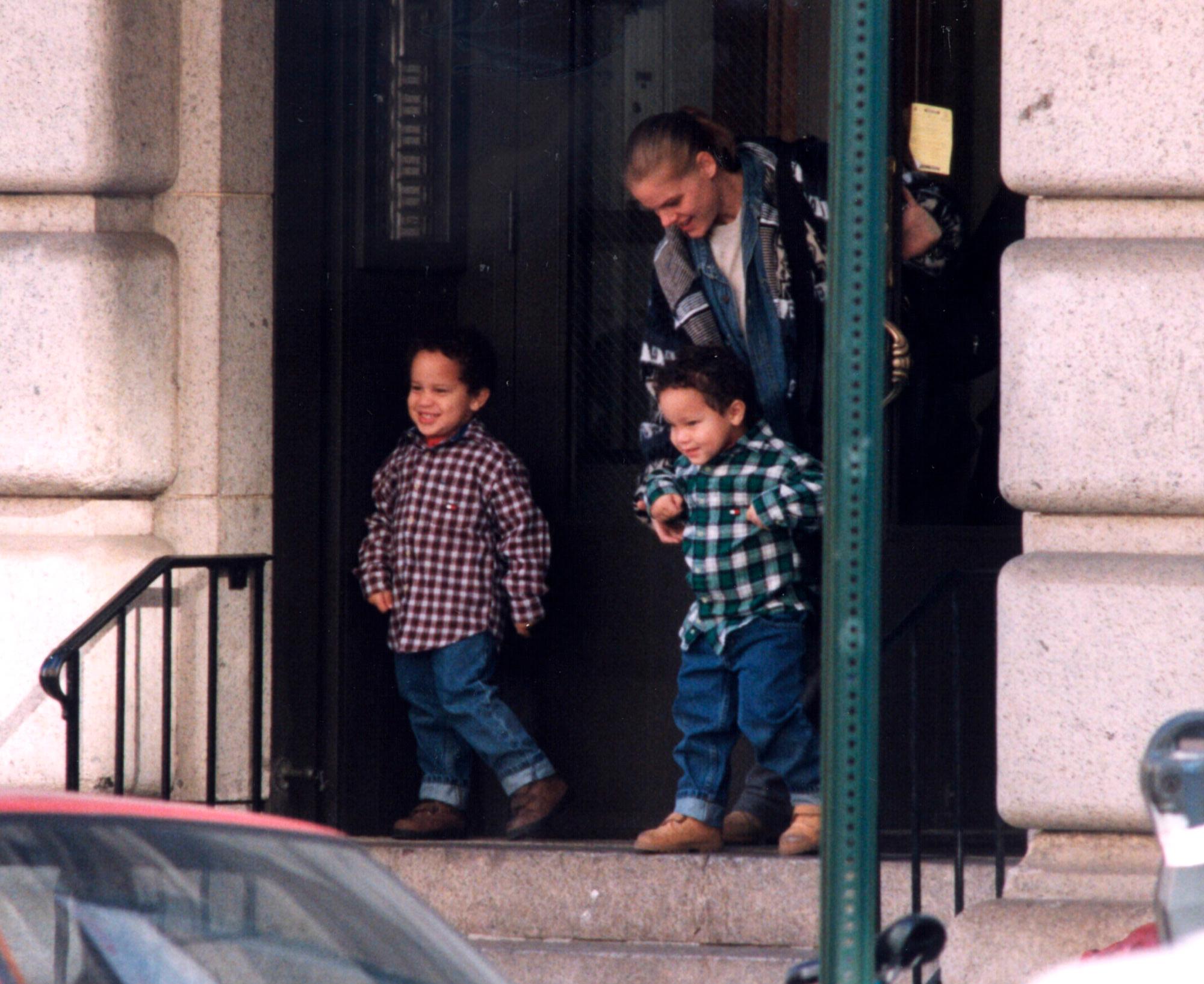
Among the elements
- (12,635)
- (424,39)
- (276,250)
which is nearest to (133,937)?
(12,635)

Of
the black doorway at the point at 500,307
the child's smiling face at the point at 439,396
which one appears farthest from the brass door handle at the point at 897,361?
the child's smiling face at the point at 439,396

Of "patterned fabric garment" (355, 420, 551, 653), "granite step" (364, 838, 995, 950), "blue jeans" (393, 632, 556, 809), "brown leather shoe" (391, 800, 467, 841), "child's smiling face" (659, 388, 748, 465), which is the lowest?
"granite step" (364, 838, 995, 950)

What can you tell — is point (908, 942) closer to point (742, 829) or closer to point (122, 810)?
point (122, 810)

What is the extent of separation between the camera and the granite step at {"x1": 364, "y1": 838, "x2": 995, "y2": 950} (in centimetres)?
586

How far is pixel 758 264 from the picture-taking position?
19.8 feet

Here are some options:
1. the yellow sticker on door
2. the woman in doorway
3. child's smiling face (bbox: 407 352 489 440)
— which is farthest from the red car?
the yellow sticker on door

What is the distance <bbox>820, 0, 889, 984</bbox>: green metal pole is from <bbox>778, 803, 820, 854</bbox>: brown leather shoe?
8.06ft

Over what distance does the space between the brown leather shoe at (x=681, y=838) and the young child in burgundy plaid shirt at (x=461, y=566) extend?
0.52 m

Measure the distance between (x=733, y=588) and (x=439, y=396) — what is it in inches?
45.4

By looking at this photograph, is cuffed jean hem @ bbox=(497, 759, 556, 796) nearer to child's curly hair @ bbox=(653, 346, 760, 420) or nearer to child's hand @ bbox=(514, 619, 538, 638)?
child's hand @ bbox=(514, 619, 538, 638)

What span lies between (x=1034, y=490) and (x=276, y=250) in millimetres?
2591

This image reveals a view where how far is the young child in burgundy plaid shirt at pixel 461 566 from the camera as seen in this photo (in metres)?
6.30

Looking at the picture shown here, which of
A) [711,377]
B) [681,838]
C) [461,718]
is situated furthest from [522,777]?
[711,377]

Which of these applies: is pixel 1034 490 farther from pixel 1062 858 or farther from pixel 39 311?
pixel 39 311
